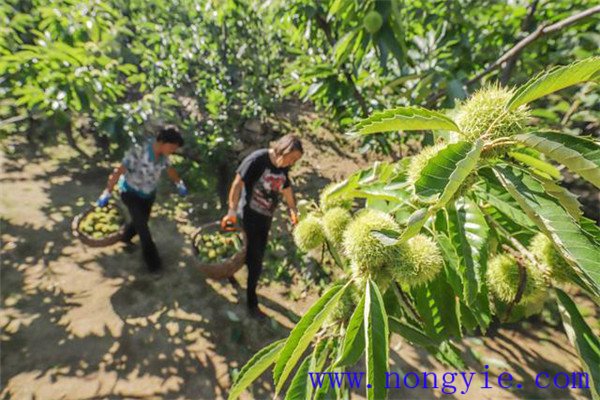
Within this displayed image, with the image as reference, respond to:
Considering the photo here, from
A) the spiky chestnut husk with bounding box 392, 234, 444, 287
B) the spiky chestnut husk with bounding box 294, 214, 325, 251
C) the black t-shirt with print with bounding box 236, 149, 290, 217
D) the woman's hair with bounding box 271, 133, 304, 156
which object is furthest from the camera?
the black t-shirt with print with bounding box 236, 149, 290, 217

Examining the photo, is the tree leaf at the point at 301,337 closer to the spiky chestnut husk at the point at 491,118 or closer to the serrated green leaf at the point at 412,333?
the serrated green leaf at the point at 412,333

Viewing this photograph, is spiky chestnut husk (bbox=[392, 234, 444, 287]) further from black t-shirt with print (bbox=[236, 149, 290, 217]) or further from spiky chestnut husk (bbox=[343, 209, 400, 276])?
black t-shirt with print (bbox=[236, 149, 290, 217])

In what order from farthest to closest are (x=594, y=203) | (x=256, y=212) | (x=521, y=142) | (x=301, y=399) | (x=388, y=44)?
(x=594, y=203) → (x=256, y=212) → (x=388, y=44) → (x=301, y=399) → (x=521, y=142)

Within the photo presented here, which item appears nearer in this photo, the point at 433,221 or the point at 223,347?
the point at 433,221

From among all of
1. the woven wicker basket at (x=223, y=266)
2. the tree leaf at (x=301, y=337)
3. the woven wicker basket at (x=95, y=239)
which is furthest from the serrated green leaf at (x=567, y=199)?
the woven wicker basket at (x=95, y=239)

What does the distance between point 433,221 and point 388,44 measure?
994mm

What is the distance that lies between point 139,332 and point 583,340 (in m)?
3.15

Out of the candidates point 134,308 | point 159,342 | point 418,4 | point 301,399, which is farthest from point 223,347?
point 418,4

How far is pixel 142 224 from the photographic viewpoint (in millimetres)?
3238

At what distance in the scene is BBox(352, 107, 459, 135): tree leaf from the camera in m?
0.76

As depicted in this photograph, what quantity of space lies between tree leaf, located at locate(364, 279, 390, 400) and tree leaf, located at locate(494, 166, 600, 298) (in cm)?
42

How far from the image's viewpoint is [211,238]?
144 inches

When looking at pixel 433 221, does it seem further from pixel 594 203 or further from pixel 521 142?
pixel 594 203

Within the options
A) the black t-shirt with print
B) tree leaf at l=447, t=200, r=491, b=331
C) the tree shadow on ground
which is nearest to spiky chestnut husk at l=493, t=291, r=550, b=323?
tree leaf at l=447, t=200, r=491, b=331
